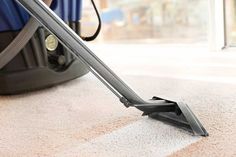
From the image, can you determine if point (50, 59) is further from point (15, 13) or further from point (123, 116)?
point (123, 116)

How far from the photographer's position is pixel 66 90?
130 centimetres

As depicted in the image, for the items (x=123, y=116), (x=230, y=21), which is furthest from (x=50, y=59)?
(x=230, y=21)

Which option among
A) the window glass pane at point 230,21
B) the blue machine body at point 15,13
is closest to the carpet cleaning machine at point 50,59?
the blue machine body at point 15,13

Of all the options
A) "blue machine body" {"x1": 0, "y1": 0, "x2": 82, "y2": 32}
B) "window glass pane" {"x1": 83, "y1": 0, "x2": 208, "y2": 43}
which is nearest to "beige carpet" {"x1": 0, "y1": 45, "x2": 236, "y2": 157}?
"blue machine body" {"x1": 0, "y1": 0, "x2": 82, "y2": 32}

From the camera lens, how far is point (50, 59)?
1.35 meters

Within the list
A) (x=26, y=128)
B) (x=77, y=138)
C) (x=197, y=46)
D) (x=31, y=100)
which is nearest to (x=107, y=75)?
(x=77, y=138)

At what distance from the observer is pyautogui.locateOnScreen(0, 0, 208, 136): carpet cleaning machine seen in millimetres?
821

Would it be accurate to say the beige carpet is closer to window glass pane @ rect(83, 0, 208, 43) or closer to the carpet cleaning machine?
the carpet cleaning machine

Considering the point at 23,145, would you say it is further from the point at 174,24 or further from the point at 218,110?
the point at 174,24

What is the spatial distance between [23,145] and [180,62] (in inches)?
36.7

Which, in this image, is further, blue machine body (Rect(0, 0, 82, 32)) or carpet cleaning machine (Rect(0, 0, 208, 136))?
blue machine body (Rect(0, 0, 82, 32))

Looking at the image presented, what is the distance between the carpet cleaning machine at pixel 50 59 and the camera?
32.3 inches

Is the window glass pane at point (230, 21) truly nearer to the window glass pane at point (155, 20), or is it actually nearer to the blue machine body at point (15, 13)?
the window glass pane at point (155, 20)

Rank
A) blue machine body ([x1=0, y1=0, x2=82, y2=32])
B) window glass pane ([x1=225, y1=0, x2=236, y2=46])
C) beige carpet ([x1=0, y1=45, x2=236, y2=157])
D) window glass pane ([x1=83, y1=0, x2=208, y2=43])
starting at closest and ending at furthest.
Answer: beige carpet ([x1=0, y1=45, x2=236, y2=157]) < blue machine body ([x1=0, y1=0, x2=82, y2=32]) < window glass pane ([x1=225, y1=0, x2=236, y2=46]) < window glass pane ([x1=83, y1=0, x2=208, y2=43])
